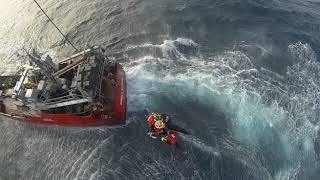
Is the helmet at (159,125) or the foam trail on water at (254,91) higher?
the foam trail on water at (254,91)

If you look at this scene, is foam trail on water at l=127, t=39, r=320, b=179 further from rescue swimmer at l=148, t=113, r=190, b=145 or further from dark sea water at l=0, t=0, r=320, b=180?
rescue swimmer at l=148, t=113, r=190, b=145

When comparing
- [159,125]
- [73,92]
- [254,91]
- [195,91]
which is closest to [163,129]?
[159,125]

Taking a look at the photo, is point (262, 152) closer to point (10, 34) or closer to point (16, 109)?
point (16, 109)

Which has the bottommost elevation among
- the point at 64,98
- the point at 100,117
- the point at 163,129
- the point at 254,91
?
the point at 100,117

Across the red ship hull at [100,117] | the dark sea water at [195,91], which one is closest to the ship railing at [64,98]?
the red ship hull at [100,117]

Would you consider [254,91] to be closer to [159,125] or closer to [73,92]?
[159,125]

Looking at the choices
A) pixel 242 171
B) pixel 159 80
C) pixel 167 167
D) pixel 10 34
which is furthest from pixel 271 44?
Result: pixel 10 34

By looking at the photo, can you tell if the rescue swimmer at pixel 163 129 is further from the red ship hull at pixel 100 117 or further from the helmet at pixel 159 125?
the red ship hull at pixel 100 117
